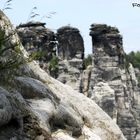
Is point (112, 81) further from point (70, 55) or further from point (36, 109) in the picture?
point (36, 109)

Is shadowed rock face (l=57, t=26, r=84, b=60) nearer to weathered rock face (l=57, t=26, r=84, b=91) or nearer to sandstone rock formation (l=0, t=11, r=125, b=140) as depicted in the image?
weathered rock face (l=57, t=26, r=84, b=91)

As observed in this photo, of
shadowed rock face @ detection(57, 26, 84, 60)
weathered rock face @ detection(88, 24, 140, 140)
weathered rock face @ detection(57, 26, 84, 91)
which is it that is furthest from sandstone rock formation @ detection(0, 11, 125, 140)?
shadowed rock face @ detection(57, 26, 84, 60)

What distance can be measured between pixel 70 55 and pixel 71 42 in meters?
1.56

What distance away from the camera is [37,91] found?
20.9ft

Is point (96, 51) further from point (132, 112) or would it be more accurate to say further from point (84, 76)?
point (132, 112)

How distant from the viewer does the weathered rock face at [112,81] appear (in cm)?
5531

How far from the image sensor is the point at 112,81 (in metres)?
57.6

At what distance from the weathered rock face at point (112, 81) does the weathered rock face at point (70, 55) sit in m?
3.27

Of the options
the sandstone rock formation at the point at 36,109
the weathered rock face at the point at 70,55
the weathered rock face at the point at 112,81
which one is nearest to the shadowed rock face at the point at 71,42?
the weathered rock face at the point at 70,55

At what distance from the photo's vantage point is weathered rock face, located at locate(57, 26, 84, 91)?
61.5m

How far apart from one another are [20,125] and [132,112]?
175 feet

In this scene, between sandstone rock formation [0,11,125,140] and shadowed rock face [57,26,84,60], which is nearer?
sandstone rock formation [0,11,125,140]

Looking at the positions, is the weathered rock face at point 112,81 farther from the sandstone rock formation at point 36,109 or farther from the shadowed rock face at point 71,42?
the sandstone rock formation at point 36,109

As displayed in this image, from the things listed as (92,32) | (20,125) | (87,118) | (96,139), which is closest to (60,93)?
(87,118)
